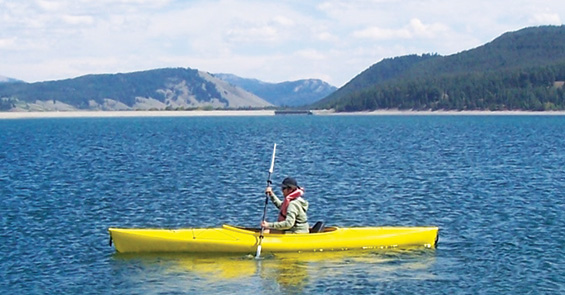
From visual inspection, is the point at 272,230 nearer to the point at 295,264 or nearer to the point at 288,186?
the point at 288,186

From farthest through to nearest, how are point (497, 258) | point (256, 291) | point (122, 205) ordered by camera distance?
point (122, 205) → point (497, 258) → point (256, 291)

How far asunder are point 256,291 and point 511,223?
12367 millimetres

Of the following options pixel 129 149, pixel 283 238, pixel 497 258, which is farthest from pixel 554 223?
pixel 129 149

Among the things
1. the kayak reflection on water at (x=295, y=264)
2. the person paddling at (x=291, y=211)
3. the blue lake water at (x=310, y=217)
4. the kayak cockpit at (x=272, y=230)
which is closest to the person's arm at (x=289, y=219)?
the person paddling at (x=291, y=211)

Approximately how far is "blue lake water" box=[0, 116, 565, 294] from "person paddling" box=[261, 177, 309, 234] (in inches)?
38.2

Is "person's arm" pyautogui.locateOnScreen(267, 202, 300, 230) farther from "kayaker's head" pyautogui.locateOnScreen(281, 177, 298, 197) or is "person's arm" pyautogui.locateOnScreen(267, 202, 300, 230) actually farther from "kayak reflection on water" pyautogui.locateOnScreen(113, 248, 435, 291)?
"kayak reflection on water" pyautogui.locateOnScreen(113, 248, 435, 291)

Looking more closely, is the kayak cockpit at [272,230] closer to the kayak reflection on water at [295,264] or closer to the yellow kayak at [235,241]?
the yellow kayak at [235,241]

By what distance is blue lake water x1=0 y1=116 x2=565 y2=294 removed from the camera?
20.6 m

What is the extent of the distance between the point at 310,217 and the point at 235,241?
8108 millimetres

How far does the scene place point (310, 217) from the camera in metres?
31.0

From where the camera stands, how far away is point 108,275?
21453mm

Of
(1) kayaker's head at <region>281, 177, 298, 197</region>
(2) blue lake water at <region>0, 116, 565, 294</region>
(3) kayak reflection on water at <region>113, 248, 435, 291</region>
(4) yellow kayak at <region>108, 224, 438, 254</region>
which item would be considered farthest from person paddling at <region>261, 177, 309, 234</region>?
(2) blue lake water at <region>0, 116, 565, 294</region>

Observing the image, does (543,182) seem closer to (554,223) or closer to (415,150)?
(554,223)

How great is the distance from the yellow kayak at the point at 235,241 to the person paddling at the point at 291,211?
0.28m
